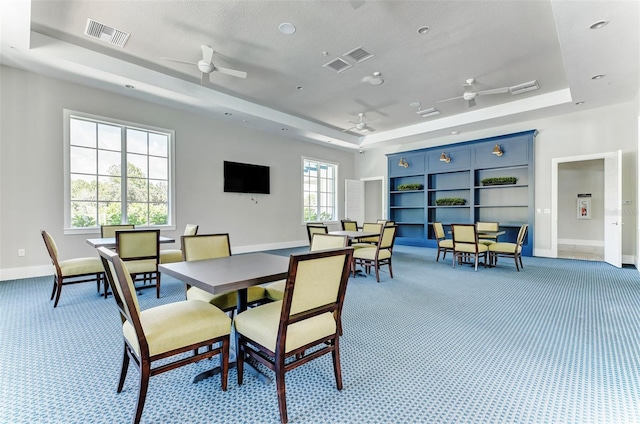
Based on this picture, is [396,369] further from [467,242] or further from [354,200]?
[354,200]

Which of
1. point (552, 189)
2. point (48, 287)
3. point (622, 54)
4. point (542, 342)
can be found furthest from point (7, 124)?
point (552, 189)

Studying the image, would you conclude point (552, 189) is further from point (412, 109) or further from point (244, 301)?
point (244, 301)

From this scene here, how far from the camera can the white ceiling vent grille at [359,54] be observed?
4.41m

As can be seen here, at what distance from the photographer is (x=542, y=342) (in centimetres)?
260

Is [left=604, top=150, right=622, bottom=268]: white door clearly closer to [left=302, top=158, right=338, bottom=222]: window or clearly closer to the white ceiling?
the white ceiling

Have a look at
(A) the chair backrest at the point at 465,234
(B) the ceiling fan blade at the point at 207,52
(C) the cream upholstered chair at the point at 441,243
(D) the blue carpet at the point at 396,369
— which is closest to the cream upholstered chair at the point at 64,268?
(D) the blue carpet at the point at 396,369

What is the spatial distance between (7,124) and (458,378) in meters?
6.75

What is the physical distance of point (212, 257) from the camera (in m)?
3.05

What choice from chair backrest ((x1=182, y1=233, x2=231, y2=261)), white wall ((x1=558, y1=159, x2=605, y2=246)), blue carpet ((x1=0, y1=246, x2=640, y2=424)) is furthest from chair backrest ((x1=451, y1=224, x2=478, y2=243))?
white wall ((x1=558, y1=159, x2=605, y2=246))

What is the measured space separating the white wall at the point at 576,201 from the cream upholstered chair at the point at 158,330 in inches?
418

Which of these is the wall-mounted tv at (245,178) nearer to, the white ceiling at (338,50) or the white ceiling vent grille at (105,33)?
the white ceiling at (338,50)

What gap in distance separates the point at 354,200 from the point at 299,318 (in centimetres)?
889

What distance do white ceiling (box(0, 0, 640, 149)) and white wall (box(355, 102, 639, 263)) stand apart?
416 millimetres

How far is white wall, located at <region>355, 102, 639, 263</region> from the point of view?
5961 millimetres
